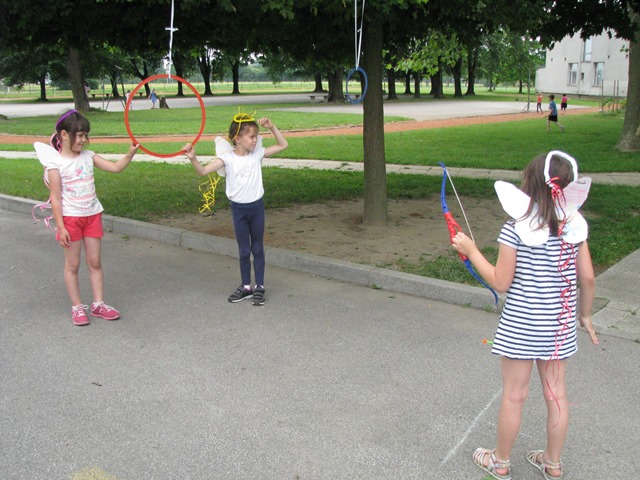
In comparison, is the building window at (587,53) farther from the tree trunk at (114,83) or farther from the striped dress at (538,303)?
the striped dress at (538,303)

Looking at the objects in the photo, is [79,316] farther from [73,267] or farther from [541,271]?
[541,271]

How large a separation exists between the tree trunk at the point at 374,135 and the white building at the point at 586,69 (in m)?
47.9

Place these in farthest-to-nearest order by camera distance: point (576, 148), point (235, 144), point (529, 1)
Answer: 1. point (576, 148)
2. point (529, 1)
3. point (235, 144)

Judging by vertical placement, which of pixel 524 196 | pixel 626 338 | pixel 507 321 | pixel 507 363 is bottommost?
pixel 626 338

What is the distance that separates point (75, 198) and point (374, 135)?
12.9ft

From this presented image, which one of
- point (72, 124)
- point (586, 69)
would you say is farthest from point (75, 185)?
point (586, 69)

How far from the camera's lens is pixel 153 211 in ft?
30.0

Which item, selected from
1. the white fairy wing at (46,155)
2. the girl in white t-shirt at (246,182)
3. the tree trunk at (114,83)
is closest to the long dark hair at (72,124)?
the white fairy wing at (46,155)

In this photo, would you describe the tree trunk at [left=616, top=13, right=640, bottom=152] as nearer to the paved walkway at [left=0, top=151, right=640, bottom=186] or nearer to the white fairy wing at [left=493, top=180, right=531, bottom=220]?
the paved walkway at [left=0, top=151, right=640, bottom=186]

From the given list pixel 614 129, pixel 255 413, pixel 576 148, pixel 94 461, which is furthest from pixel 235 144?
pixel 614 129

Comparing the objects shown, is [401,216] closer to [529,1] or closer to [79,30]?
[529,1]

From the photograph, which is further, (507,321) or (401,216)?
(401,216)

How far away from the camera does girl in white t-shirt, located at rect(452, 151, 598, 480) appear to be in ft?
9.22

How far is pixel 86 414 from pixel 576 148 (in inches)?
583
